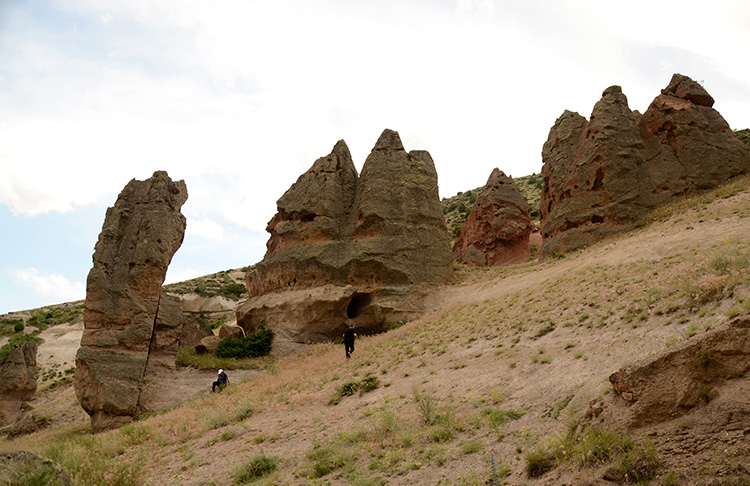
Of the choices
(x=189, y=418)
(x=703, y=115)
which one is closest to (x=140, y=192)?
(x=189, y=418)

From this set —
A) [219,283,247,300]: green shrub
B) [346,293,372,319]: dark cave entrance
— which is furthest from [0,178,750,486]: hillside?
[219,283,247,300]: green shrub

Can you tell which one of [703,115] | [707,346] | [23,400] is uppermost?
[703,115]

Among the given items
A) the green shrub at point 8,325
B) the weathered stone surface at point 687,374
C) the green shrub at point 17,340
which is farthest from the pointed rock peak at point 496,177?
the green shrub at point 8,325

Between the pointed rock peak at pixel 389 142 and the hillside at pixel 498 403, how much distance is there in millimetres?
13194

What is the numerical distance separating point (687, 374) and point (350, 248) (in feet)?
75.2

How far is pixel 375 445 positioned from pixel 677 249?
13675 mm

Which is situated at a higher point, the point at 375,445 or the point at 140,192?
the point at 140,192

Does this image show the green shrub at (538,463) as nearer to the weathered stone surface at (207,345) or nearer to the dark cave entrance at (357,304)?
the dark cave entrance at (357,304)

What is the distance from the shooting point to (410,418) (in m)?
10.3

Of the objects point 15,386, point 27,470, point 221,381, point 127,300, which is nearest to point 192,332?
point 127,300

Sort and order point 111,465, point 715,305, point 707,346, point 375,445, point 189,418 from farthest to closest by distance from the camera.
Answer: point 189,418 → point 111,465 → point 715,305 → point 375,445 → point 707,346

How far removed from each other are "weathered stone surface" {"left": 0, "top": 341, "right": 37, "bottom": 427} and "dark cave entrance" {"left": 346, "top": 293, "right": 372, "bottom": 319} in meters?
20.8

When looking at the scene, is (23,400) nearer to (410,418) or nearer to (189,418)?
(189,418)

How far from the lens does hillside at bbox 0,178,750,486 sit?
5.45m
